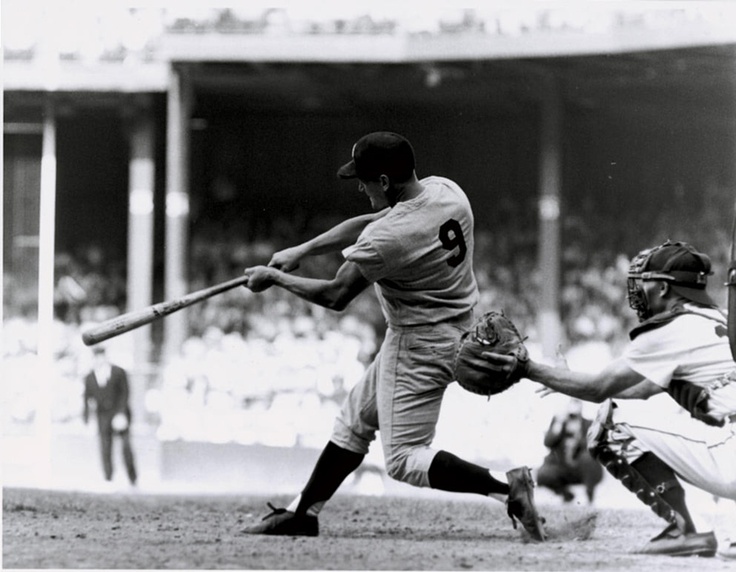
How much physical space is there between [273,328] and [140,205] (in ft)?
7.68

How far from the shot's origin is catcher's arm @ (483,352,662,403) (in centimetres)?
357

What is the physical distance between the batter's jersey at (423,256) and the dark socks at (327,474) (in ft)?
1.78

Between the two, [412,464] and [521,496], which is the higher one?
[412,464]

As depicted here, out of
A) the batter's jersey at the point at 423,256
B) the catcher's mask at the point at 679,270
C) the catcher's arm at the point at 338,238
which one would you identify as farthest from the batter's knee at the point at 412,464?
the catcher's mask at the point at 679,270

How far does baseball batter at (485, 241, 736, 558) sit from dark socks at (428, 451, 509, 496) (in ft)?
1.28

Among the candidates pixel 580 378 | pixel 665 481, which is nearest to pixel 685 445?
pixel 665 481

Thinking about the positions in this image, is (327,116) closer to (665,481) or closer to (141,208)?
(141,208)

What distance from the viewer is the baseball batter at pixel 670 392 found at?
3.68 meters

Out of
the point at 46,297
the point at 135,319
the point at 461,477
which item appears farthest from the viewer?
the point at 46,297

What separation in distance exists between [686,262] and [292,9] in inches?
320

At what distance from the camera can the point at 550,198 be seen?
11703 mm

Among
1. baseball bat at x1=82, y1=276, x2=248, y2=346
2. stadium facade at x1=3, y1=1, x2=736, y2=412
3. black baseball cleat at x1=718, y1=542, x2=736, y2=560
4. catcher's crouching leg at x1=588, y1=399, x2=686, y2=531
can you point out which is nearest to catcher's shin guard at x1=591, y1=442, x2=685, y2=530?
catcher's crouching leg at x1=588, y1=399, x2=686, y2=531

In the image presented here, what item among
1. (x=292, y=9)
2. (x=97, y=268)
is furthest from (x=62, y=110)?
(x=292, y=9)

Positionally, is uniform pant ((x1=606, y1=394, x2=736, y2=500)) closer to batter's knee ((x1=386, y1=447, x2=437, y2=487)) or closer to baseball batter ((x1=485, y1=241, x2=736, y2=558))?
baseball batter ((x1=485, y1=241, x2=736, y2=558))
